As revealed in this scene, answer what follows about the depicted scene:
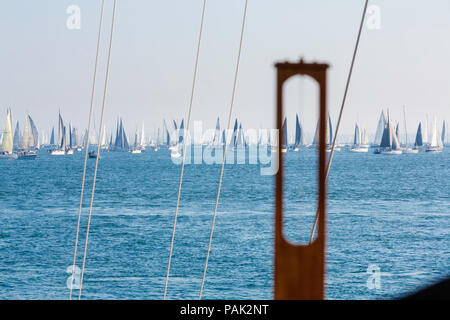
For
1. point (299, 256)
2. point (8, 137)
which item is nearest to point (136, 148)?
point (8, 137)

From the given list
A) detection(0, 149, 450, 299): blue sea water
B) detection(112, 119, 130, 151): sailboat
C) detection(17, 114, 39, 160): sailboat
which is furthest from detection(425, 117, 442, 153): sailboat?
detection(17, 114, 39, 160): sailboat

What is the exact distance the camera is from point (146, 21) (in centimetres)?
6600

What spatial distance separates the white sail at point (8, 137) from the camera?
204 feet

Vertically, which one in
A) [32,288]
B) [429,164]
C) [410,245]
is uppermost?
[429,164]

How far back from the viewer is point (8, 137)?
68125 millimetres

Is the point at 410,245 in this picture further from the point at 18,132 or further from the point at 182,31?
the point at 18,132

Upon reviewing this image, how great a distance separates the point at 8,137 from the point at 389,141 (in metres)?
44.4

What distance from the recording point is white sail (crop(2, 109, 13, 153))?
204 feet

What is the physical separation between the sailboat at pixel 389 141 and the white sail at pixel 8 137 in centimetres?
3986

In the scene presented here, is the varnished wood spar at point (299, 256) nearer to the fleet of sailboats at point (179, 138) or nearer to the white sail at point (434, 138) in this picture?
the fleet of sailboats at point (179, 138)

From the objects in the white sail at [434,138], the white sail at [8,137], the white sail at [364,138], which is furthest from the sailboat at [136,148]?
the white sail at [434,138]
